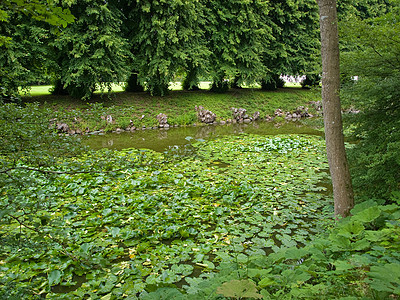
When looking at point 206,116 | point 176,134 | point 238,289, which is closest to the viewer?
point 238,289

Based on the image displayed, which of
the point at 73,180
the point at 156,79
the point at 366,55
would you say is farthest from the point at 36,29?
the point at 366,55

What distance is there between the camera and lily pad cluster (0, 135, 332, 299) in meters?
3.06

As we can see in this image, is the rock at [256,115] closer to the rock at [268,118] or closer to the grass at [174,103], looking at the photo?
the grass at [174,103]

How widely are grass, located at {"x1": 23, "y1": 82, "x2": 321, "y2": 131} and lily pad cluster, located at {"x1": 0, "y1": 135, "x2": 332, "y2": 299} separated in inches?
278

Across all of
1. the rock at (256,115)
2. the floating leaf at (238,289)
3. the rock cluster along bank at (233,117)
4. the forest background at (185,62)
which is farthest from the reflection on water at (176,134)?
the floating leaf at (238,289)

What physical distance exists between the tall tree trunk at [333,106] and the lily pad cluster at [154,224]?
2.48 ft

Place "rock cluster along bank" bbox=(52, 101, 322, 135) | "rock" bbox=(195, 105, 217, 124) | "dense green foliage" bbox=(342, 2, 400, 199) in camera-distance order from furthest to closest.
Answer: "rock" bbox=(195, 105, 217, 124) → "rock cluster along bank" bbox=(52, 101, 322, 135) → "dense green foliage" bbox=(342, 2, 400, 199)

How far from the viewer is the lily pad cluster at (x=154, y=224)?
3057 mm

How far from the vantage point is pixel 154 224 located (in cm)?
445

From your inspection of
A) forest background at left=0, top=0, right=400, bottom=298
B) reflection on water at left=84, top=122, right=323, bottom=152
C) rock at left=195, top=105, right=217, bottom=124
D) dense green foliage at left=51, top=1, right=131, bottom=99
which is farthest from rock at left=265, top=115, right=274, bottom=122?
dense green foliage at left=51, top=1, right=131, bottom=99

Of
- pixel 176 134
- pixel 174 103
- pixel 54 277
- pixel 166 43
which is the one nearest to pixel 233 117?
pixel 174 103

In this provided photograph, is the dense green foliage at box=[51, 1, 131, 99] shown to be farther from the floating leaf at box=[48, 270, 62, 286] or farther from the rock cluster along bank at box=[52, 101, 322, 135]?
the floating leaf at box=[48, 270, 62, 286]

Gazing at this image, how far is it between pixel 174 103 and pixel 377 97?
1372 cm

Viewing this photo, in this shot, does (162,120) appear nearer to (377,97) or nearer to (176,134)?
(176,134)
